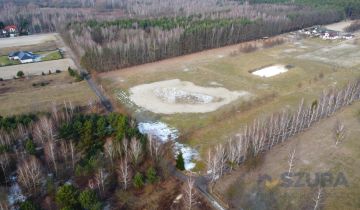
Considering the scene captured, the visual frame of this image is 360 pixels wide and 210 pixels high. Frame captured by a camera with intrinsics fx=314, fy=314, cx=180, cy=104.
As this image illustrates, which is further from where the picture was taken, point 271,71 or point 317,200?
point 271,71

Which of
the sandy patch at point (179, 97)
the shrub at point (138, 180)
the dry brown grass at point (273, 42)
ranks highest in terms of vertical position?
the dry brown grass at point (273, 42)

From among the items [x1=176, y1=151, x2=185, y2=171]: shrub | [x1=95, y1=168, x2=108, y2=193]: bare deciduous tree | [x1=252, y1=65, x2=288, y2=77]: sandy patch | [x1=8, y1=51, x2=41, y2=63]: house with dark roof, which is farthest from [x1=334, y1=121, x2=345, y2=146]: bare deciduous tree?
[x1=8, y1=51, x2=41, y2=63]: house with dark roof

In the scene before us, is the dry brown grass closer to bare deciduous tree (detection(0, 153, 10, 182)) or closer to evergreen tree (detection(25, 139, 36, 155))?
evergreen tree (detection(25, 139, 36, 155))

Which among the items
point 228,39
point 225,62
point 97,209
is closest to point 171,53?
point 225,62

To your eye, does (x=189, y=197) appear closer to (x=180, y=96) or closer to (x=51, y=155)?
(x=51, y=155)

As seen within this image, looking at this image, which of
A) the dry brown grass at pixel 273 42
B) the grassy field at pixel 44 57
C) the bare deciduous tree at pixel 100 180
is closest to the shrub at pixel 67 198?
the bare deciduous tree at pixel 100 180

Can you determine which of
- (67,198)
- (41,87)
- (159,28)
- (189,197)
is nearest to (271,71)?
(159,28)

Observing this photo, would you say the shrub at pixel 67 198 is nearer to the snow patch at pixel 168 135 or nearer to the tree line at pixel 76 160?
the tree line at pixel 76 160

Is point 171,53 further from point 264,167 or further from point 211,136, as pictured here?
point 264,167
